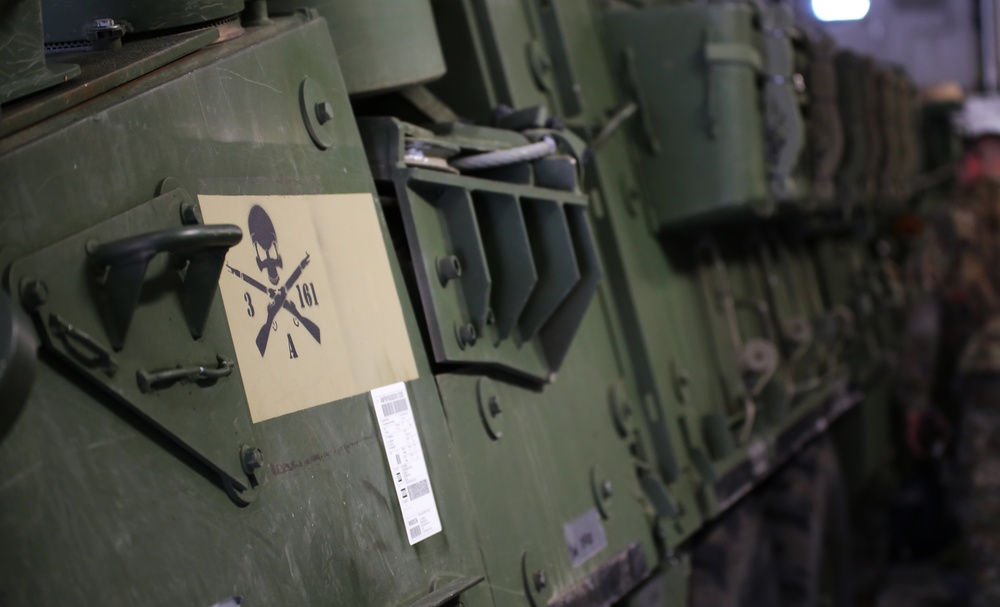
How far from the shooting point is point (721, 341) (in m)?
4.37

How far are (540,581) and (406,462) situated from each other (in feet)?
1.73

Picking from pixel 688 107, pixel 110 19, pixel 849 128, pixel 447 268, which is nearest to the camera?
pixel 110 19

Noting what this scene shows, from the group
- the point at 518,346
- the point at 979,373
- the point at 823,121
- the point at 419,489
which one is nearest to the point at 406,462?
the point at 419,489

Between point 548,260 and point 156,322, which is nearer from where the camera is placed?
point 156,322

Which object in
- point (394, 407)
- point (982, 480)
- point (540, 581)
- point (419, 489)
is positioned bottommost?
point (982, 480)

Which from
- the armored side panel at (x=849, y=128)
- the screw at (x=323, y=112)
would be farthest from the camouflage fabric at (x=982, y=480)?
the screw at (x=323, y=112)

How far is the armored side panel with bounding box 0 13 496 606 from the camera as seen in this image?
1563mm

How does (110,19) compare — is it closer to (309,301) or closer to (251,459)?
(309,301)

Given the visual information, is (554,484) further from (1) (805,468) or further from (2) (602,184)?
(1) (805,468)

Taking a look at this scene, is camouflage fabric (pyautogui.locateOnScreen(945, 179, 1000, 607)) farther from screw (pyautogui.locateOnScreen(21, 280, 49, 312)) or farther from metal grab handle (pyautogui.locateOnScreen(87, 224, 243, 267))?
screw (pyautogui.locateOnScreen(21, 280, 49, 312))

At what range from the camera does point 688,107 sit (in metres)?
4.07

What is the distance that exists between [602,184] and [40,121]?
220 centimetres

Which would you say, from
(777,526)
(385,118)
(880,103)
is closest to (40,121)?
(385,118)

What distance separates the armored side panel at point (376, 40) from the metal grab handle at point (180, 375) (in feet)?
3.18
